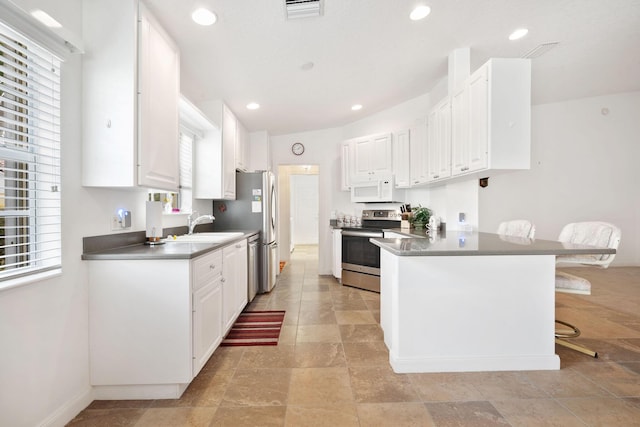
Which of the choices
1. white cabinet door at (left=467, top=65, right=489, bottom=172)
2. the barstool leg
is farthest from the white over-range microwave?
the barstool leg

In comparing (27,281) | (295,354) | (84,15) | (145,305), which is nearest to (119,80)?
(84,15)

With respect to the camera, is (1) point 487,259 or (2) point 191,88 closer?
(1) point 487,259

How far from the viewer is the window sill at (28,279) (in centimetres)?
125

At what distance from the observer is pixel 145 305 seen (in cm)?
171

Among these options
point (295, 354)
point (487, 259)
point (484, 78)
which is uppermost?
point (484, 78)

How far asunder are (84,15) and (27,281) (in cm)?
149

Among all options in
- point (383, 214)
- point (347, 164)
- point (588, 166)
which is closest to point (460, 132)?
point (383, 214)

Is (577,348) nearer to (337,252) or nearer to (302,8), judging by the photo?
(337,252)

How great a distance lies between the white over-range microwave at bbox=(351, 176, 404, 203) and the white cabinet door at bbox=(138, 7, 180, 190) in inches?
115

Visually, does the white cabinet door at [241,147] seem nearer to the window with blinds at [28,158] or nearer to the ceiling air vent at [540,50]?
the window with blinds at [28,158]

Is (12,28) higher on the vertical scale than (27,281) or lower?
higher

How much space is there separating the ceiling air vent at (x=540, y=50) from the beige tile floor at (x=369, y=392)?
2.83 meters

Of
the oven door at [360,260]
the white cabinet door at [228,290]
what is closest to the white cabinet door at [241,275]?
the white cabinet door at [228,290]

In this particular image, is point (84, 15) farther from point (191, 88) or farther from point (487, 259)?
point (487, 259)
